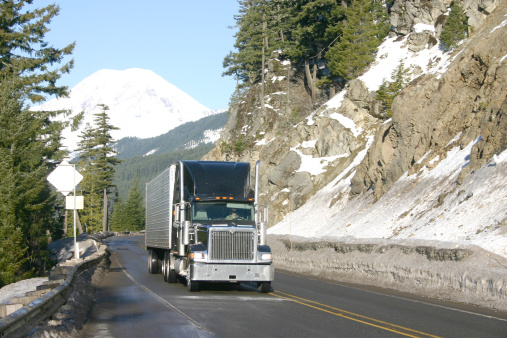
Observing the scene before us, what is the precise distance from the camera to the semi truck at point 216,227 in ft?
55.8

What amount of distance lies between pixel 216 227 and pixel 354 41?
1755 inches

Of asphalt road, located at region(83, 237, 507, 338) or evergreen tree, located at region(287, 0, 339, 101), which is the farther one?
evergreen tree, located at region(287, 0, 339, 101)

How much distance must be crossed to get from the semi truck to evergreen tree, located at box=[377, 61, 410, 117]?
2810cm

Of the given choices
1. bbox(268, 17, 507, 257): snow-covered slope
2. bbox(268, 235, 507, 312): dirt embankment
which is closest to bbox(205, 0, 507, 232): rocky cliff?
bbox(268, 17, 507, 257): snow-covered slope

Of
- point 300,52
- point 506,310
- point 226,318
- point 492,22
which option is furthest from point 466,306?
point 300,52

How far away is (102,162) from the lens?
95938 mm

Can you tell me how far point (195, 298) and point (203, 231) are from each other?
2.15 metres

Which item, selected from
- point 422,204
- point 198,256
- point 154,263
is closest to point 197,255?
point 198,256

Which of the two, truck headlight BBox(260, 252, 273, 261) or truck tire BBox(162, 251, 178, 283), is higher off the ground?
truck headlight BBox(260, 252, 273, 261)

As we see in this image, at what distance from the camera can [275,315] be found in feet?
41.9

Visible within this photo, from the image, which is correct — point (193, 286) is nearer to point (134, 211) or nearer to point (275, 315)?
point (275, 315)

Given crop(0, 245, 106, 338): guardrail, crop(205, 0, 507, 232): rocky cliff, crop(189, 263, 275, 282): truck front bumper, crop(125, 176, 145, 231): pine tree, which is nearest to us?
crop(0, 245, 106, 338): guardrail

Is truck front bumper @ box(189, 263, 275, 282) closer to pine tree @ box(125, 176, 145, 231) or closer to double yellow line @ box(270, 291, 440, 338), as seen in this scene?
double yellow line @ box(270, 291, 440, 338)

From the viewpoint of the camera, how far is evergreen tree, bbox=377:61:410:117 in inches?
1767
